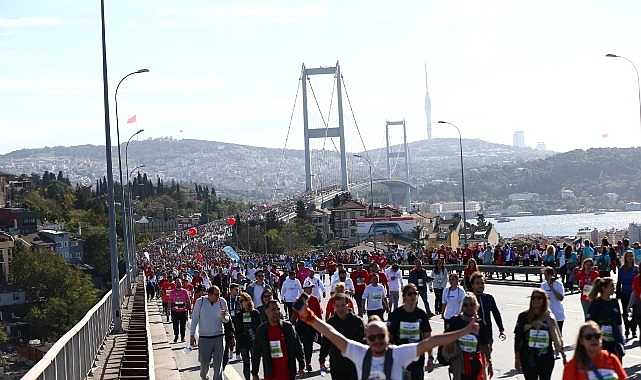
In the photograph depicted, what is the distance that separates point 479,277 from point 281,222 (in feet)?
371

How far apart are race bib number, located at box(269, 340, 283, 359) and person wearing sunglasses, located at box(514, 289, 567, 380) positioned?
2283 millimetres

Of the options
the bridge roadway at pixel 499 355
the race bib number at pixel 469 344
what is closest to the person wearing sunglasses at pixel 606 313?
the race bib number at pixel 469 344

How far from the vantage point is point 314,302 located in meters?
15.8

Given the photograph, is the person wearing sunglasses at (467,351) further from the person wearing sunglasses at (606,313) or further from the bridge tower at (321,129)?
the bridge tower at (321,129)

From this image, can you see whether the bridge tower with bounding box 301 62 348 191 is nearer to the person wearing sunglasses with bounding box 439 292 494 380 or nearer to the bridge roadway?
the bridge roadway

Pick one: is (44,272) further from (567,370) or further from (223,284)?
(567,370)

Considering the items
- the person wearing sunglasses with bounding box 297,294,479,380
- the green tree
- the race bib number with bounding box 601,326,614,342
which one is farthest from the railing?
the green tree

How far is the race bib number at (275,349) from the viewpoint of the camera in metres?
11.1

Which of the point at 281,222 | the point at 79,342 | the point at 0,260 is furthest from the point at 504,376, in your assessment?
the point at 281,222

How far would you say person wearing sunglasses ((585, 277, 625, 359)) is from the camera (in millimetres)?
11945

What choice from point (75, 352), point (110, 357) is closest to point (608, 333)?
point (75, 352)

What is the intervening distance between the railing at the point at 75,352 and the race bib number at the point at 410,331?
3.44 m

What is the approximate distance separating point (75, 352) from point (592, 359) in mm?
8444

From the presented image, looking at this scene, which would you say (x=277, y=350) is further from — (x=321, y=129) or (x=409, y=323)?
(x=321, y=129)
